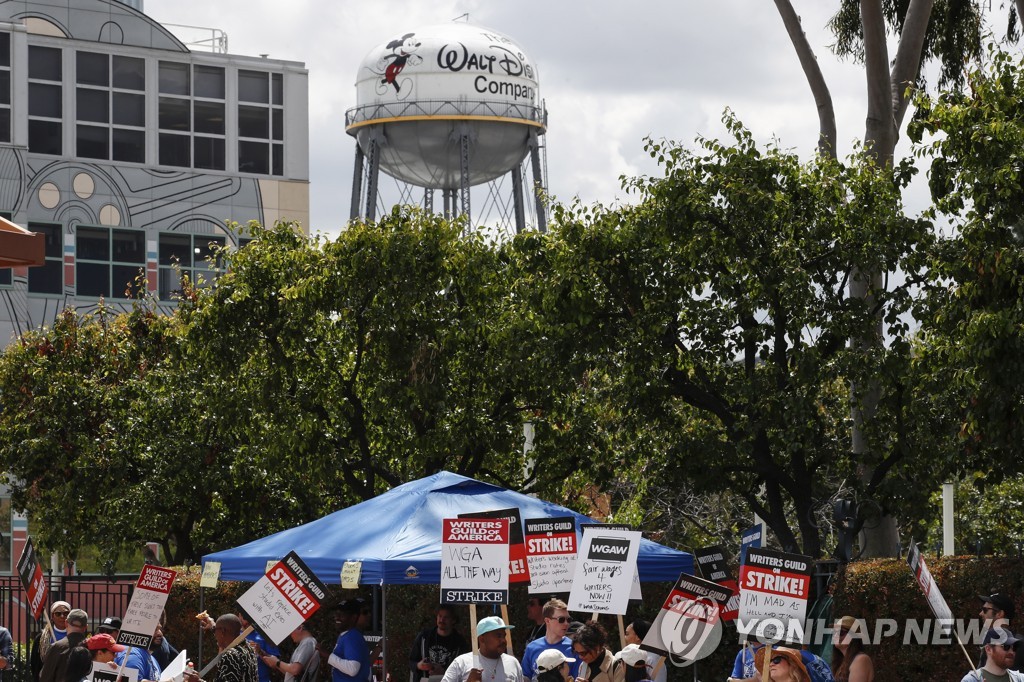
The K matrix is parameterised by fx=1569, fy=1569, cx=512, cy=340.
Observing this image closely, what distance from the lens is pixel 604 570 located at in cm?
1359

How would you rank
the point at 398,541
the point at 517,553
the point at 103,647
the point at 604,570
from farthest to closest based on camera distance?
the point at 398,541 < the point at 517,553 < the point at 604,570 < the point at 103,647

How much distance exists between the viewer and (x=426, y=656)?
51.6 ft

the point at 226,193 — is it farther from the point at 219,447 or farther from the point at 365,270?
the point at 365,270

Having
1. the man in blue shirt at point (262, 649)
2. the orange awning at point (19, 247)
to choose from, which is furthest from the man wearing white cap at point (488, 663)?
the orange awning at point (19, 247)

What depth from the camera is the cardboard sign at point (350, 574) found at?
15570 mm

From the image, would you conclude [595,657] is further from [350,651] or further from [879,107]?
[879,107]

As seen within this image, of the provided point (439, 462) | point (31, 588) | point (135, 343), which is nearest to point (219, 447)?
point (135, 343)

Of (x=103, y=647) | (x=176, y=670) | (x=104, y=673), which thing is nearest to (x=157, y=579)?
(x=103, y=647)

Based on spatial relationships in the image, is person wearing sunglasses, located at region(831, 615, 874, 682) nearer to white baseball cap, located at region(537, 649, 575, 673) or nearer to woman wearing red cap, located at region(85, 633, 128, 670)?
white baseball cap, located at region(537, 649, 575, 673)

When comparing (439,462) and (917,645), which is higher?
(439,462)

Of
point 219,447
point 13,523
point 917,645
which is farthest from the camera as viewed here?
point 13,523

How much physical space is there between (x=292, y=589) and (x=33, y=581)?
4572mm

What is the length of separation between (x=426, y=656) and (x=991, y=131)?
774 cm

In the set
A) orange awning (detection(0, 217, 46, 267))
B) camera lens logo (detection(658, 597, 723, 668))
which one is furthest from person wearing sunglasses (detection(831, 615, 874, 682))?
orange awning (detection(0, 217, 46, 267))
